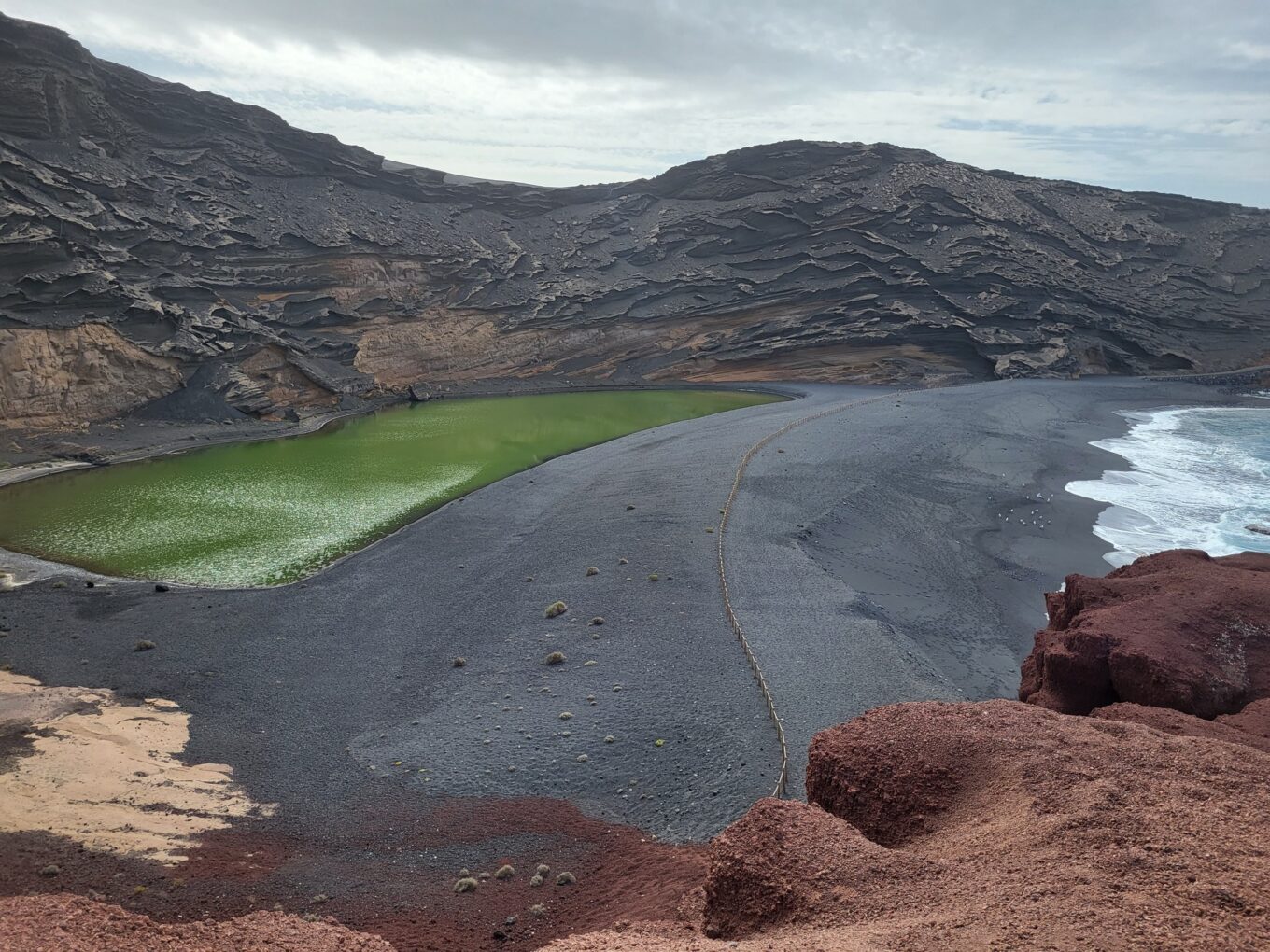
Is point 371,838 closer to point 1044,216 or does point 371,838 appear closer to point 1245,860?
point 1245,860

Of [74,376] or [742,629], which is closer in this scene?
[742,629]

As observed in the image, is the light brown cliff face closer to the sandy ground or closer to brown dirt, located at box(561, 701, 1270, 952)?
the sandy ground

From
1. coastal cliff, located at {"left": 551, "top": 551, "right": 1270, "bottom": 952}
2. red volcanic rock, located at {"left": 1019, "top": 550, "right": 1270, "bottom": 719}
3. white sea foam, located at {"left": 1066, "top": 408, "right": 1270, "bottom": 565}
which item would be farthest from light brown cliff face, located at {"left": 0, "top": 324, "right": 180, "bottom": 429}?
white sea foam, located at {"left": 1066, "top": 408, "right": 1270, "bottom": 565}

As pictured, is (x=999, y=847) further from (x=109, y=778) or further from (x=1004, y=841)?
(x=109, y=778)

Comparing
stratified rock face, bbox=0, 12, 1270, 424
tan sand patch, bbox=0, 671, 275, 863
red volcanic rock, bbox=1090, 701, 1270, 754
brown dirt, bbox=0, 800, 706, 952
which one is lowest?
tan sand patch, bbox=0, 671, 275, 863

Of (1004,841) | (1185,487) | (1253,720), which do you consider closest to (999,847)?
(1004,841)

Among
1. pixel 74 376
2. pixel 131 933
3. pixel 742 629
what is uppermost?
pixel 74 376
